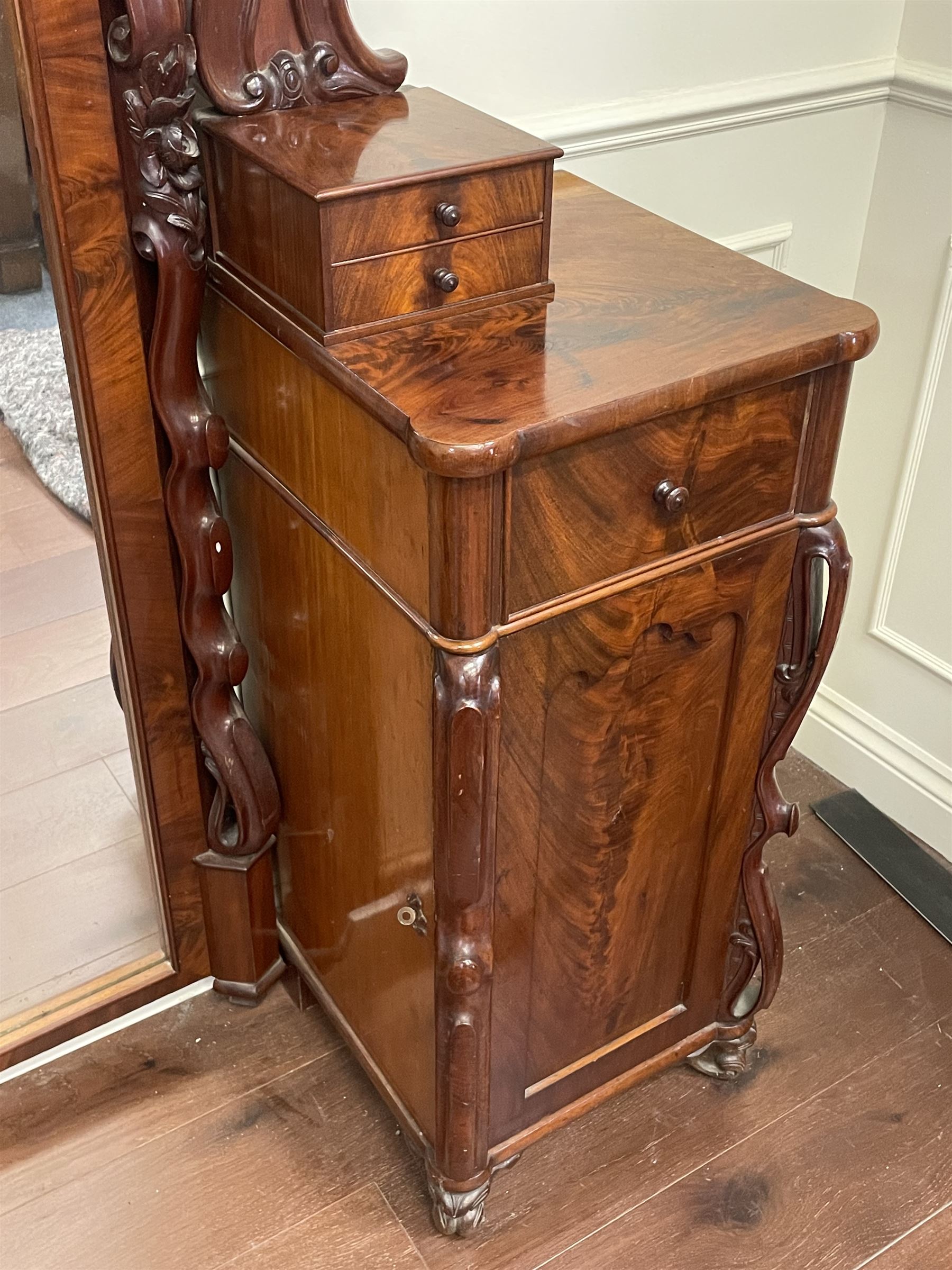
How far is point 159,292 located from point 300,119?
0.22m

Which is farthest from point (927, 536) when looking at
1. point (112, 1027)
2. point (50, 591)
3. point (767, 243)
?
point (112, 1027)

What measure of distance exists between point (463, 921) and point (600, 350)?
0.57 m

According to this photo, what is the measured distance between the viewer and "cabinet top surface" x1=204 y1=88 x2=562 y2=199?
109 centimetres

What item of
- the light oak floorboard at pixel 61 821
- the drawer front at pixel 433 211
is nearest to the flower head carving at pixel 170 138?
the drawer front at pixel 433 211

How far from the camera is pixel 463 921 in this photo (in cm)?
125

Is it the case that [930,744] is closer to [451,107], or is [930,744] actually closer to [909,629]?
[909,629]

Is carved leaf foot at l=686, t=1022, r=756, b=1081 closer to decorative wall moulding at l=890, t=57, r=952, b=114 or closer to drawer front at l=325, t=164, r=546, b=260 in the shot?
drawer front at l=325, t=164, r=546, b=260

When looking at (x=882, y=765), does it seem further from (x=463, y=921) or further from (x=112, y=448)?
(x=112, y=448)

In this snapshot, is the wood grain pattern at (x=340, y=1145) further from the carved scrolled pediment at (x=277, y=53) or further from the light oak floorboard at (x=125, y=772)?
the carved scrolled pediment at (x=277, y=53)

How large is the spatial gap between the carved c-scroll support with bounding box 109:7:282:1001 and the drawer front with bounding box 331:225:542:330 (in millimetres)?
228

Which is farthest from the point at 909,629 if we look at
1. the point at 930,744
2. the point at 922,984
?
the point at 922,984

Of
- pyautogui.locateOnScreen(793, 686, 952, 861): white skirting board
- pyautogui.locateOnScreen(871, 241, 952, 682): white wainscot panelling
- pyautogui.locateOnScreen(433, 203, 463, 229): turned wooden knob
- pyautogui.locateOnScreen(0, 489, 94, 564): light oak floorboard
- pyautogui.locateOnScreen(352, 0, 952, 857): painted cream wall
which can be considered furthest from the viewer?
pyautogui.locateOnScreen(793, 686, 952, 861): white skirting board

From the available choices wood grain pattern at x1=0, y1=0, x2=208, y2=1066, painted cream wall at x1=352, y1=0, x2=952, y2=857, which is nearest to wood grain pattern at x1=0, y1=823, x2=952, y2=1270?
wood grain pattern at x1=0, y1=0, x2=208, y2=1066

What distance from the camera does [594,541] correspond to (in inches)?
44.4
